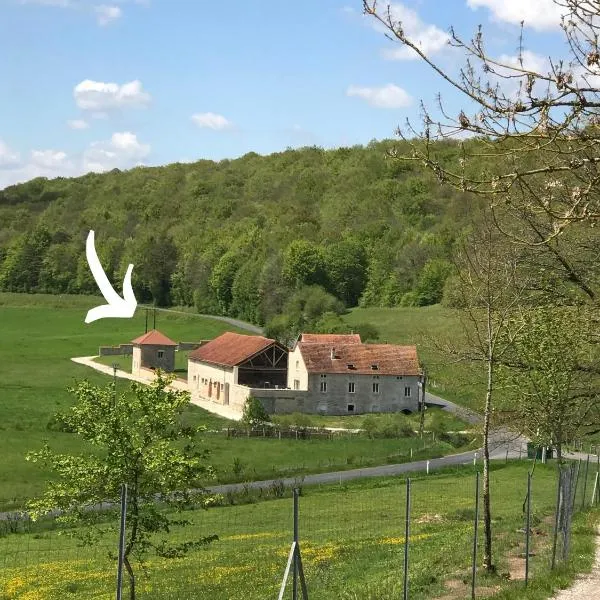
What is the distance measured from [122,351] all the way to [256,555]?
89.3 m

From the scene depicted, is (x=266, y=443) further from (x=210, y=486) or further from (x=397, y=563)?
(x=397, y=563)

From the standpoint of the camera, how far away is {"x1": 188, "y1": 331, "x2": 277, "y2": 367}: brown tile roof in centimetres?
8219

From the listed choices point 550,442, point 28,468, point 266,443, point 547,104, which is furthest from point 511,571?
point 266,443

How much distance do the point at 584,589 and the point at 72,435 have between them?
162 ft

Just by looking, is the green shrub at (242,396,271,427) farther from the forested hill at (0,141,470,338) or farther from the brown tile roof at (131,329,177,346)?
the forested hill at (0,141,470,338)

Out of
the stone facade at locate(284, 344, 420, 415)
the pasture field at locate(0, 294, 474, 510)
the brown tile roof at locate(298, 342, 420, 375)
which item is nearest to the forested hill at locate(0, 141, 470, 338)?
the pasture field at locate(0, 294, 474, 510)

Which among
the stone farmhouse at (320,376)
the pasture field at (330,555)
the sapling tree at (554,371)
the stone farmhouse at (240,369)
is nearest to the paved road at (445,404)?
the stone farmhouse at (320,376)

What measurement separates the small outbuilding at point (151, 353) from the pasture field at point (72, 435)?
4.75m

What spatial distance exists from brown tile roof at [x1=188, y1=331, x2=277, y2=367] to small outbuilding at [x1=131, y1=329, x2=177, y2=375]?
5846 millimetres

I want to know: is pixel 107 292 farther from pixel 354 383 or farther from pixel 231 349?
pixel 231 349

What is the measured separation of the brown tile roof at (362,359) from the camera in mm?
78250

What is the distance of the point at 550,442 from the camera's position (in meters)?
26.5

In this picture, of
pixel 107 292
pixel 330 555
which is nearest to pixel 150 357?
pixel 107 292

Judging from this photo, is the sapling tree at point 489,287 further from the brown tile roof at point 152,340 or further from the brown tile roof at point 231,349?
the brown tile roof at point 152,340
